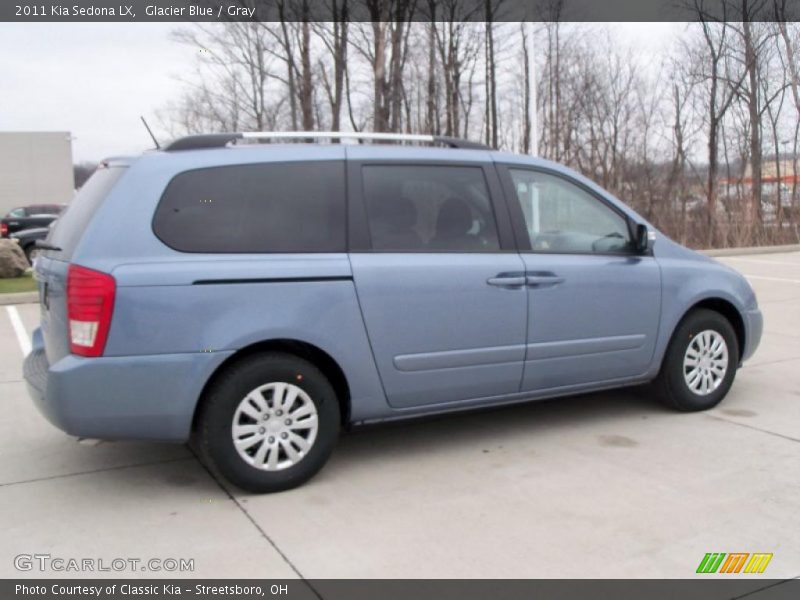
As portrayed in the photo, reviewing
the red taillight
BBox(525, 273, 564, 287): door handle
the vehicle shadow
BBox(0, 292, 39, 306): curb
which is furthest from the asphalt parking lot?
BBox(0, 292, 39, 306): curb

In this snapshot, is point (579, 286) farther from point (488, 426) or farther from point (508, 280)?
point (488, 426)

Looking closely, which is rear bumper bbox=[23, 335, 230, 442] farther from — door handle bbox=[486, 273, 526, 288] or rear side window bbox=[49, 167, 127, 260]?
door handle bbox=[486, 273, 526, 288]

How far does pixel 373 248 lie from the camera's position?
170 inches

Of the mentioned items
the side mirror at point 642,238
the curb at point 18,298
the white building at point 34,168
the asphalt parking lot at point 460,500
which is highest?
the white building at point 34,168

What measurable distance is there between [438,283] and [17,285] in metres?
10.9

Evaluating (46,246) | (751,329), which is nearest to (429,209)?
(46,246)

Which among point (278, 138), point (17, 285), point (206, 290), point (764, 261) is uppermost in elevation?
point (278, 138)

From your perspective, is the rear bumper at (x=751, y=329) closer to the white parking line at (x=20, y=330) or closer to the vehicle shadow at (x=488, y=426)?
the vehicle shadow at (x=488, y=426)

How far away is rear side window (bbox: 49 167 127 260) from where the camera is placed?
155 inches

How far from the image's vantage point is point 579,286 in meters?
4.85

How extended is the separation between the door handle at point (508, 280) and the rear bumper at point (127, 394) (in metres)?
1.62

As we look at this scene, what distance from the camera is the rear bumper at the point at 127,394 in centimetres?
370

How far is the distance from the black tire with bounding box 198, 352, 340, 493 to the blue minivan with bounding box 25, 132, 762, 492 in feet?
0.04

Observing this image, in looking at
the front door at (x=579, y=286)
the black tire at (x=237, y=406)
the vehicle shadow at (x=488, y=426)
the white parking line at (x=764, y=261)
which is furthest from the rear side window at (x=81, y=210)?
the white parking line at (x=764, y=261)
